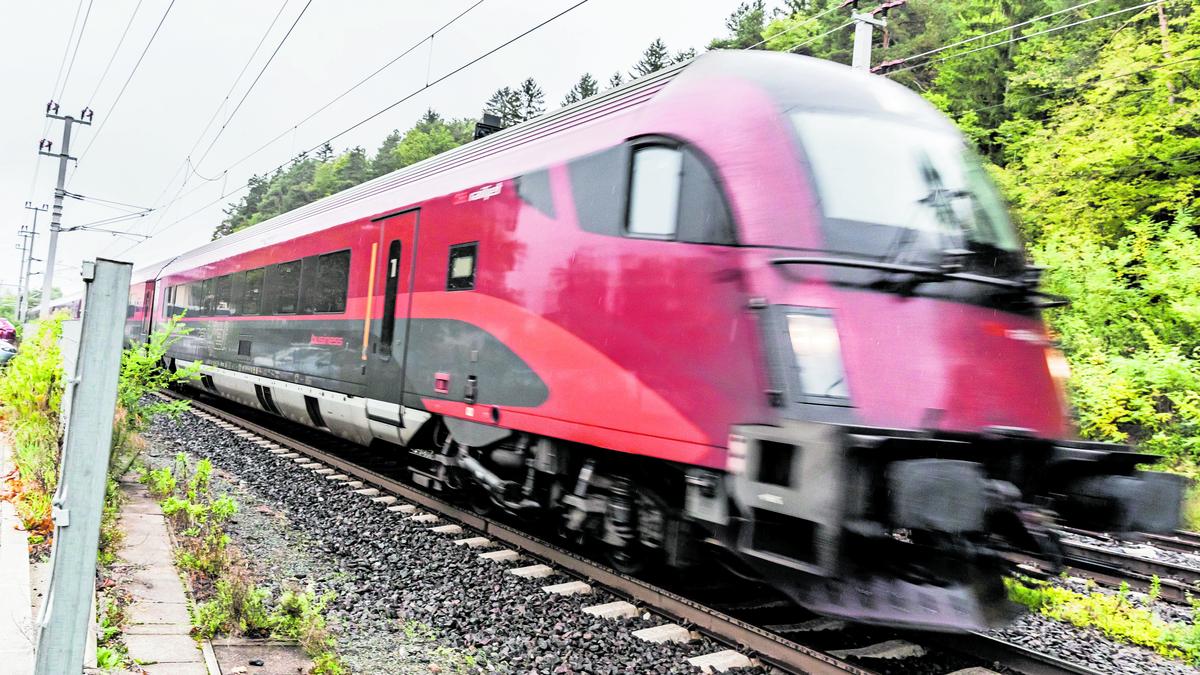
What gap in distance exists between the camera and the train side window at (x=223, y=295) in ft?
44.8

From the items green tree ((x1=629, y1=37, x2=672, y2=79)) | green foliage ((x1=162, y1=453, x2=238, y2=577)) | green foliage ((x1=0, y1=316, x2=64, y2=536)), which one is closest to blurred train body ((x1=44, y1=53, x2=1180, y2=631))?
green foliage ((x1=162, y1=453, x2=238, y2=577))

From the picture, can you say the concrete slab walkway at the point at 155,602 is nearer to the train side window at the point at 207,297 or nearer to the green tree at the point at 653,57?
the train side window at the point at 207,297

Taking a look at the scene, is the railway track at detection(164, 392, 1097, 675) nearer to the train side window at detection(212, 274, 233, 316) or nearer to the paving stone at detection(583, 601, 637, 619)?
the paving stone at detection(583, 601, 637, 619)

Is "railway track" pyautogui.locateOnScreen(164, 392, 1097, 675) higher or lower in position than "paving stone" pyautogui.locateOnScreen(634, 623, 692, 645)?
higher

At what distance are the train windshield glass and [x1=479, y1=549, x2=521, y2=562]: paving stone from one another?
322 cm

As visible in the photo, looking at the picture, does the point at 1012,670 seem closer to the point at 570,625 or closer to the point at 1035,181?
the point at 570,625

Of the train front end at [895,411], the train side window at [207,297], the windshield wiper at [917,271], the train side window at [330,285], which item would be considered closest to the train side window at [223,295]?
the train side window at [207,297]

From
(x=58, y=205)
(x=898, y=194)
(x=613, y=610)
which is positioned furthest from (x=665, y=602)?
(x=58, y=205)

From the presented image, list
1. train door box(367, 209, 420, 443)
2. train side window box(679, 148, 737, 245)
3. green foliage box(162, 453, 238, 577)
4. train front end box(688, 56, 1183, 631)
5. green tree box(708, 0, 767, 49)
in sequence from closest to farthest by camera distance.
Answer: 1. train front end box(688, 56, 1183, 631)
2. train side window box(679, 148, 737, 245)
3. green foliage box(162, 453, 238, 577)
4. train door box(367, 209, 420, 443)
5. green tree box(708, 0, 767, 49)

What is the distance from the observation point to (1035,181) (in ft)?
61.2

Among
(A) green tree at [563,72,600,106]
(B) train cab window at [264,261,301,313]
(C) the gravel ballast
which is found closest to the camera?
(C) the gravel ballast

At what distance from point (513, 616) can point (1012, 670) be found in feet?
8.40

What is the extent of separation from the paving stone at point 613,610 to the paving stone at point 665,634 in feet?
0.86

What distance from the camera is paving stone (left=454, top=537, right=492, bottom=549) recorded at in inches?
249
